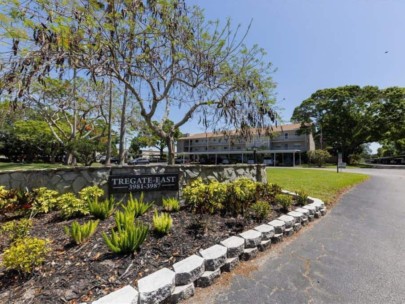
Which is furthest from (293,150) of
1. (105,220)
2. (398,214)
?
(105,220)

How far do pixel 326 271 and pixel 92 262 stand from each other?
10.7 feet

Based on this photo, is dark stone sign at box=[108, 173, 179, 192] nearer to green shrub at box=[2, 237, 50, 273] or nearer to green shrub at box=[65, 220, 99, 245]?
green shrub at box=[65, 220, 99, 245]

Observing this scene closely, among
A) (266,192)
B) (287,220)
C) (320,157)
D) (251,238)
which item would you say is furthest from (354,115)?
(251,238)

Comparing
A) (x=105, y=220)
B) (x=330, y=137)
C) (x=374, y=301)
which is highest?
(x=330, y=137)

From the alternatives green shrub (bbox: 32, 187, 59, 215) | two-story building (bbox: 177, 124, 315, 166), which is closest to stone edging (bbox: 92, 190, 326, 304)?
green shrub (bbox: 32, 187, 59, 215)

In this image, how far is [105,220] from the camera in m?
4.23

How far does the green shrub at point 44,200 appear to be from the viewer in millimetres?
4465

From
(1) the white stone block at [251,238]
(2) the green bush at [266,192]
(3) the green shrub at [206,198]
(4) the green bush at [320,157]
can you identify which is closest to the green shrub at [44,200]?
(3) the green shrub at [206,198]

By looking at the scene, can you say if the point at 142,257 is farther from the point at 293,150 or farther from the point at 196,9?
the point at 293,150

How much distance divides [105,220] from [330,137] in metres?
43.0

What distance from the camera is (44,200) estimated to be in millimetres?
4609

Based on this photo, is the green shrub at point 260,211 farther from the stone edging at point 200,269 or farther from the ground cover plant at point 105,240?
the stone edging at point 200,269

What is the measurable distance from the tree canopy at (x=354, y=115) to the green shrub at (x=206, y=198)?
37719mm

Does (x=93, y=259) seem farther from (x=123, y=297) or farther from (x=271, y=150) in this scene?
(x=271, y=150)
